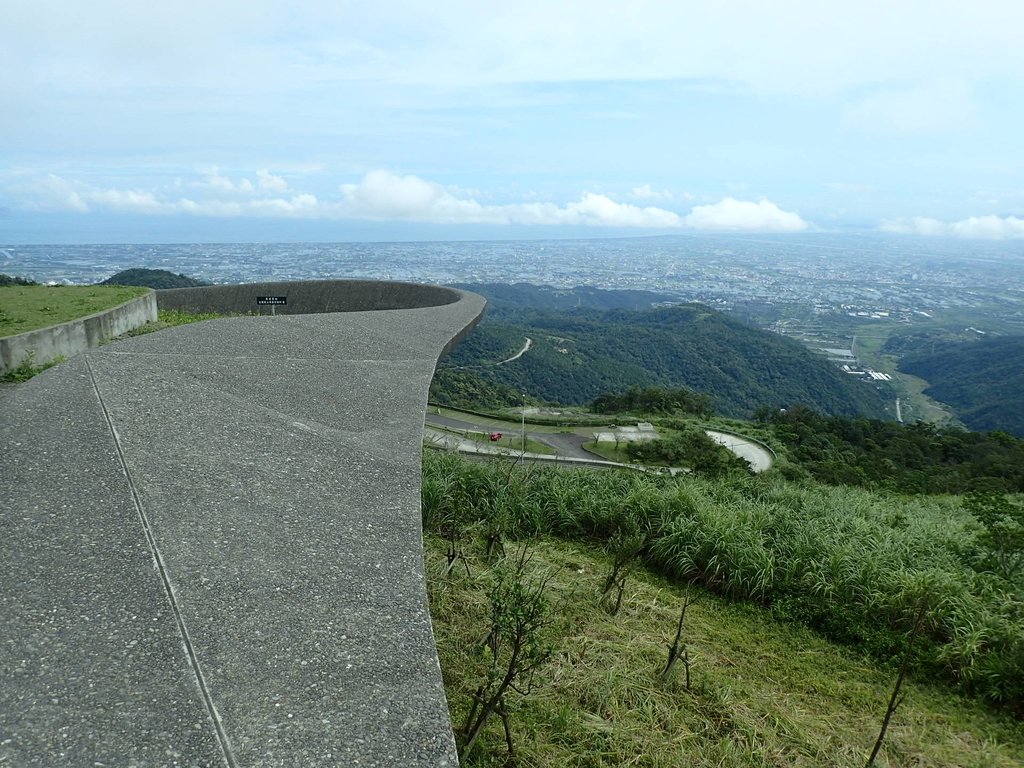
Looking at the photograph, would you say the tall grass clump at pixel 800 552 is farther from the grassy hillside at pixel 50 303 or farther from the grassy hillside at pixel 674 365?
the grassy hillside at pixel 674 365

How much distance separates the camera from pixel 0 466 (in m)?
3.57

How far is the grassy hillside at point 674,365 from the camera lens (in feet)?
136

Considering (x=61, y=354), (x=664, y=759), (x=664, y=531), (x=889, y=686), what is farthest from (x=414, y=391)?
(x=61, y=354)

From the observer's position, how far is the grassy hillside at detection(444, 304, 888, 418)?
136ft

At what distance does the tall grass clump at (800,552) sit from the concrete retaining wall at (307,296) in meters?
8.86

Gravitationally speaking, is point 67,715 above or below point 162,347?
below

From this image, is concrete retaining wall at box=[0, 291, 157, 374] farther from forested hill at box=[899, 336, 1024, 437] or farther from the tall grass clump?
forested hill at box=[899, 336, 1024, 437]

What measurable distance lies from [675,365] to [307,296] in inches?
1674

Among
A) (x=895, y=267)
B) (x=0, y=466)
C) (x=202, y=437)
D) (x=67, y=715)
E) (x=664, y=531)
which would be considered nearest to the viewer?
(x=67, y=715)

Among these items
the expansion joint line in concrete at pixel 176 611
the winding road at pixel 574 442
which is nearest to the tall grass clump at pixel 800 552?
the expansion joint line in concrete at pixel 176 611

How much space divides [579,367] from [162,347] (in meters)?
39.0

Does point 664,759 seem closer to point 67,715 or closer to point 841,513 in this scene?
point 67,715

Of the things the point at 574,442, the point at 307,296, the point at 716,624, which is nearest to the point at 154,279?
the point at 307,296

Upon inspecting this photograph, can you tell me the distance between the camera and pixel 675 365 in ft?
176
